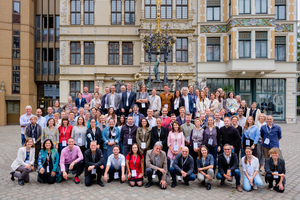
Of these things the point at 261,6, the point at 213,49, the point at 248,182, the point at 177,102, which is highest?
the point at 261,6

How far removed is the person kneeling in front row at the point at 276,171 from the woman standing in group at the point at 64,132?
20.1 feet

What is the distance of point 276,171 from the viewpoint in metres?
5.97

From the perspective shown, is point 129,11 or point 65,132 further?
point 129,11

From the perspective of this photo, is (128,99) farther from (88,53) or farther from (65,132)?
(88,53)

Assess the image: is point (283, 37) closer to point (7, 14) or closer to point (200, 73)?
point (200, 73)

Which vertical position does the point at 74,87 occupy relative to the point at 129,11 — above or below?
below

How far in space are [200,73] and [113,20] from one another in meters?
10.3

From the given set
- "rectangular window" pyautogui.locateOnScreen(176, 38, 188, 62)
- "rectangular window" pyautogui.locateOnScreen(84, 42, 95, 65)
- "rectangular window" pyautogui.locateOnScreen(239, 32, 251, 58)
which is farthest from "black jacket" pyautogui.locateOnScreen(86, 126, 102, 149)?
"rectangular window" pyautogui.locateOnScreen(239, 32, 251, 58)

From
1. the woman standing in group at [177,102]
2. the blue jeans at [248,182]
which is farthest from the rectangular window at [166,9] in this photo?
the blue jeans at [248,182]

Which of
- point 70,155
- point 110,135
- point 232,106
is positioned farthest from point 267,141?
point 70,155

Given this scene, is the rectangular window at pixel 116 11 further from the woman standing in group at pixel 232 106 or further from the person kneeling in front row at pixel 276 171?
the person kneeling in front row at pixel 276 171

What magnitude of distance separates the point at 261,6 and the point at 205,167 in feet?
64.6

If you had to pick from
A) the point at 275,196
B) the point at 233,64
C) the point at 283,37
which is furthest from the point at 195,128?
the point at 283,37

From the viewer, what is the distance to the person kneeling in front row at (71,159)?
646 centimetres
